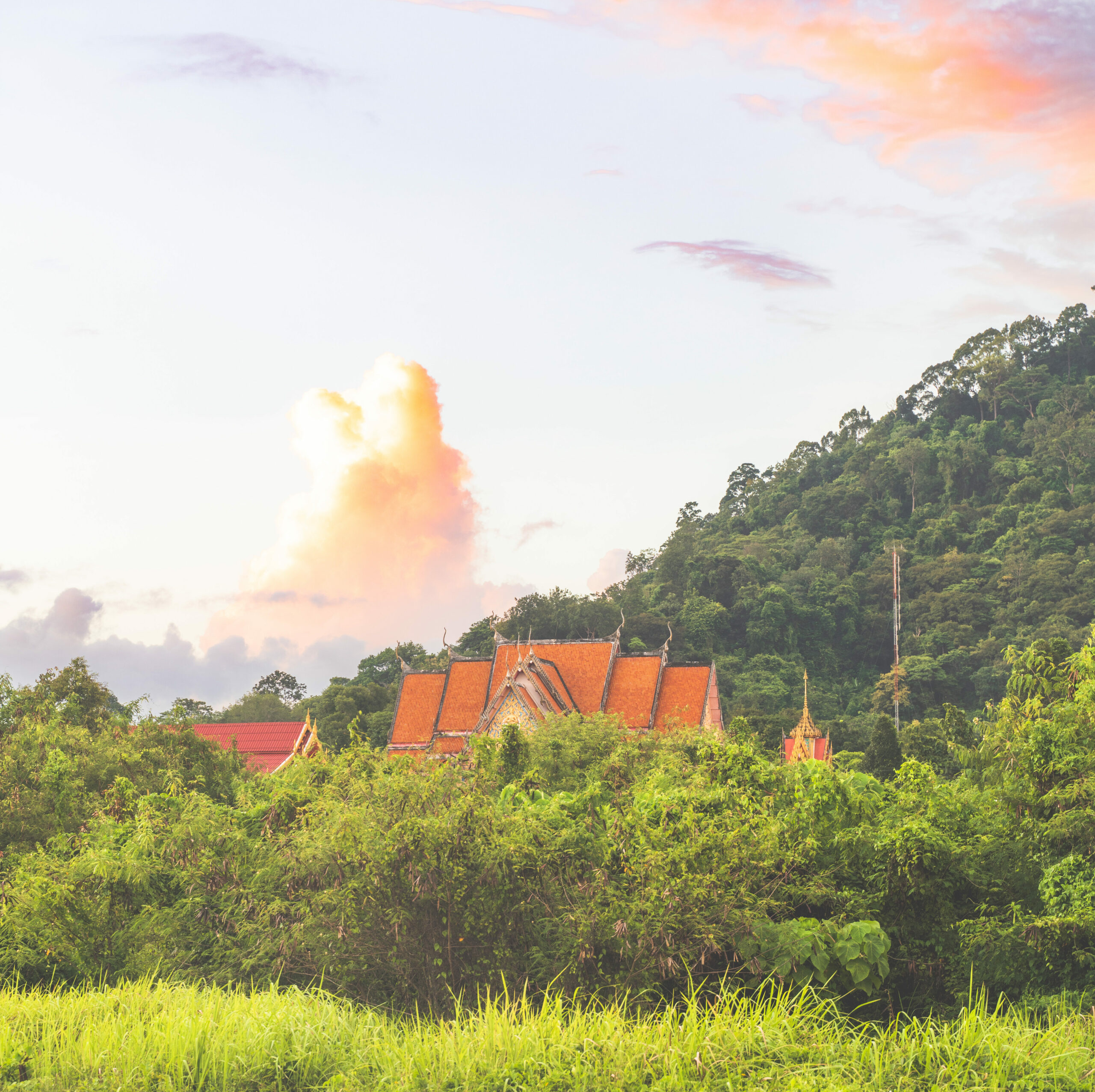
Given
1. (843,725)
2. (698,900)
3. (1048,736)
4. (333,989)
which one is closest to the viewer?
(698,900)

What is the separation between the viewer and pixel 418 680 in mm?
39281

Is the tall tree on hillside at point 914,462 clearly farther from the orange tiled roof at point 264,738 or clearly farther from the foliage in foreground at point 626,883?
the foliage in foreground at point 626,883

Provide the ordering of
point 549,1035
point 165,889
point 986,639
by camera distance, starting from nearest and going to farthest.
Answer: point 549,1035 < point 165,889 < point 986,639

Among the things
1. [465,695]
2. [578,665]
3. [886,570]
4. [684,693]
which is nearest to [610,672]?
[578,665]

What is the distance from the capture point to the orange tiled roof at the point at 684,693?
33688 millimetres

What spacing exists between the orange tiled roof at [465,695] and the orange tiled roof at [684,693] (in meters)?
6.09

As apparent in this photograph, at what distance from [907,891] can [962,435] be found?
95.5m

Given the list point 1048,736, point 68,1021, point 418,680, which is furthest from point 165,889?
point 418,680

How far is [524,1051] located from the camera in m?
7.10

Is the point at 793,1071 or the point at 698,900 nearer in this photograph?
the point at 793,1071

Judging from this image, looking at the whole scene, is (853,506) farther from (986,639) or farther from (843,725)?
(843,725)

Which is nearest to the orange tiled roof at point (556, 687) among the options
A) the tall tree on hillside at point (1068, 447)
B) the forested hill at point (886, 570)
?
the forested hill at point (886, 570)

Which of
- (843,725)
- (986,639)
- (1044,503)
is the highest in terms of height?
(1044,503)

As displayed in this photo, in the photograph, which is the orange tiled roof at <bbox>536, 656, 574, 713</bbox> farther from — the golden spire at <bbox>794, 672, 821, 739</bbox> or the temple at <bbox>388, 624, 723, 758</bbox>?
the golden spire at <bbox>794, 672, 821, 739</bbox>
